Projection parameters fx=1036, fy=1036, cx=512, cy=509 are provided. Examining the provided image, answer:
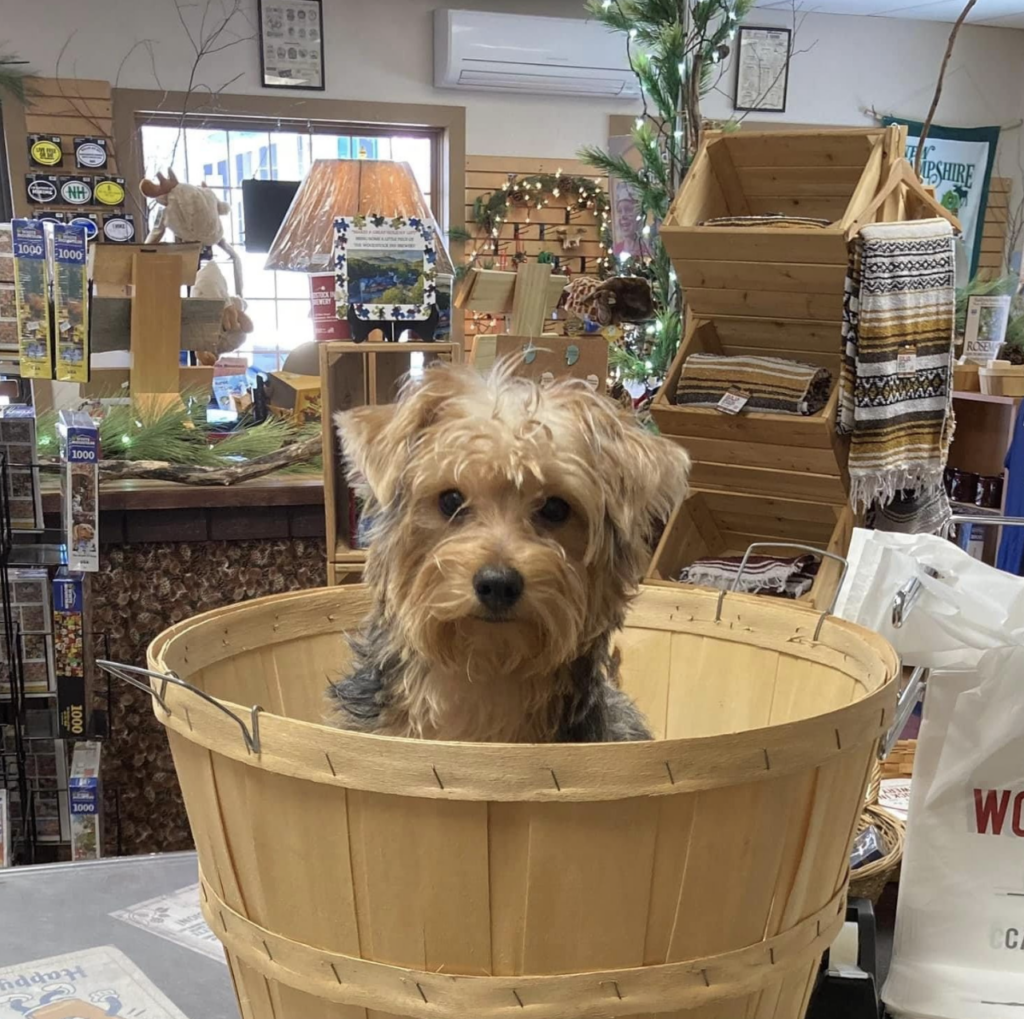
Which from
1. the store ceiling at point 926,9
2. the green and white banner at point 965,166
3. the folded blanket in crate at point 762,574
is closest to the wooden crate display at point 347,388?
the folded blanket in crate at point 762,574

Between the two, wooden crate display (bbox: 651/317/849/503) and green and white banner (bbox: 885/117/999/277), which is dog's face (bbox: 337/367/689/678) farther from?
green and white banner (bbox: 885/117/999/277)

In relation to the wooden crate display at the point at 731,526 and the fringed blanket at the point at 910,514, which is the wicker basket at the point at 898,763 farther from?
the fringed blanket at the point at 910,514

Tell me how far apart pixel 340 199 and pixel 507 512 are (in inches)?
102

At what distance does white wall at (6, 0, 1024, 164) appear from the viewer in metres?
6.20

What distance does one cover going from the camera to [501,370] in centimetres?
144

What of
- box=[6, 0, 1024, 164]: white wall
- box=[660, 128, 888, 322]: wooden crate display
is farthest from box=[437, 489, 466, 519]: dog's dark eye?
box=[6, 0, 1024, 164]: white wall

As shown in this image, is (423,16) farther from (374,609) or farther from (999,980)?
(999,980)

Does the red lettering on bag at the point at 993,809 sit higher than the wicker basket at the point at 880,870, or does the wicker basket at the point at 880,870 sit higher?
the red lettering on bag at the point at 993,809

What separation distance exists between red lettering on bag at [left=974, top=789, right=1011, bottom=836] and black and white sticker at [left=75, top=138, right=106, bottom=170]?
6327 millimetres

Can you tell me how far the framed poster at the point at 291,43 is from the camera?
6445 mm

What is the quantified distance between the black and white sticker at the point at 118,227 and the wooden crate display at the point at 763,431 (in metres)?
4.34

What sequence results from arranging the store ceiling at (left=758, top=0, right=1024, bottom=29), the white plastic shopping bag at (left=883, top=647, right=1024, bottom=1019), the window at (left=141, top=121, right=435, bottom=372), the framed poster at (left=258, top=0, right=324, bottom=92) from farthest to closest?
the store ceiling at (left=758, top=0, right=1024, bottom=29) → the window at (left=141, top=121, right=435, bottom=372) → the framed poster at (left=258, top=0, right=324, bottom=92) → the white plastic shopping bag at (left=883, top=647, right=1024, bottom=1019)

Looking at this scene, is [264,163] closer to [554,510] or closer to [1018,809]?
[554,510]

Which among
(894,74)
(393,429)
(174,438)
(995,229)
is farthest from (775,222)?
(995,229)
